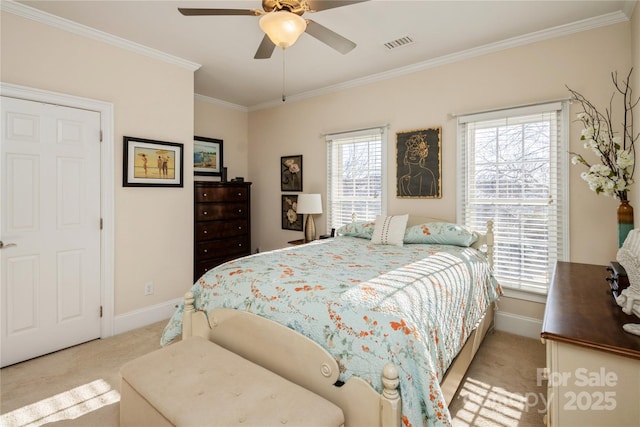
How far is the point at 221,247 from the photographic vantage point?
4383mm

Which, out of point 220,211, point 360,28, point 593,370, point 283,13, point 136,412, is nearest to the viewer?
point 593,370

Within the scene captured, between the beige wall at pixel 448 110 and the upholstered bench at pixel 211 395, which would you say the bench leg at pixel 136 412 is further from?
the beige wall at pixel 448 110

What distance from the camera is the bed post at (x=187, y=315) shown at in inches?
84.8

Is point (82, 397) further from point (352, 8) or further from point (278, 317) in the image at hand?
point (352, 8)

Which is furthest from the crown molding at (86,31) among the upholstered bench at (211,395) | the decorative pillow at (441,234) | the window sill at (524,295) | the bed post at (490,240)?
the window sill at (524,295)

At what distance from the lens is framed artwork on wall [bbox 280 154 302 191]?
15.7 feet

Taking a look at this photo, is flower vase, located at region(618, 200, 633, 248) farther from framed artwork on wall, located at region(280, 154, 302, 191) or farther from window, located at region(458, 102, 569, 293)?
framed artwork on wall, located at region(280, 154, 302, 191)

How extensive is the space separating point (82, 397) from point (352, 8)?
3361 mm

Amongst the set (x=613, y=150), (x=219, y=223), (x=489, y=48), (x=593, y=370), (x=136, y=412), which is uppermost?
(x=489, y=48)

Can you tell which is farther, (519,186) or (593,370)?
(519,186)

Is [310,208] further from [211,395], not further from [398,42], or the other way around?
[211,395]

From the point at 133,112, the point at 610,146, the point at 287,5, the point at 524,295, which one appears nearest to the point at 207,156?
the point at 133,112

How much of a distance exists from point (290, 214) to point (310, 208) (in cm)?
74

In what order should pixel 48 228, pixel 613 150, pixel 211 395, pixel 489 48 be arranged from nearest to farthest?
pixel 211 395 < pixel 613 150 < pixel 48 228 < pixel 489 48
